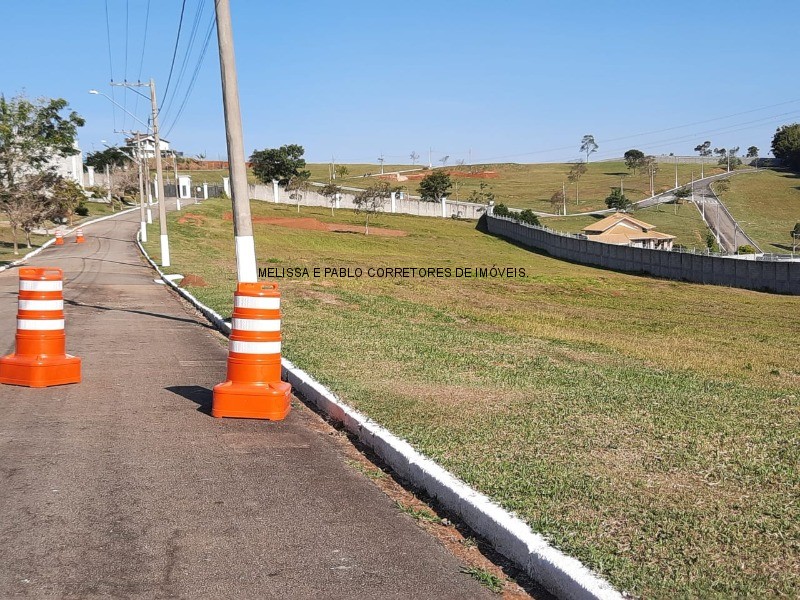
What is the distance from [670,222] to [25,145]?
255 feet

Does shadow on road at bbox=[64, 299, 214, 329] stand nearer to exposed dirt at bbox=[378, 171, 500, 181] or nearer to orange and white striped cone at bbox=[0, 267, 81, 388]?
orange and white striped cone at bbox=[0, 267, 81, 388]

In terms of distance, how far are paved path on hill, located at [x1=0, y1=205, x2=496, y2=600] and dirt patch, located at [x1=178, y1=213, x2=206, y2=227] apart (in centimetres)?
5605

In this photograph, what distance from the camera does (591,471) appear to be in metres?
5.89

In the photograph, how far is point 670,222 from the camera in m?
99.2

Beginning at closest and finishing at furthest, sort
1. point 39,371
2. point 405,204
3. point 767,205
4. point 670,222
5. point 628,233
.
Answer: point 39,371
point 628,233
point 670,222
point 405,204
point 767,205

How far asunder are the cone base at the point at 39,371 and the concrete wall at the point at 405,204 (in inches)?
3731

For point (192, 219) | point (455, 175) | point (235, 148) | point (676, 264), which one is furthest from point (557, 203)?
point (235, 148)

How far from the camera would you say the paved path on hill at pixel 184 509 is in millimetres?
A: 4387

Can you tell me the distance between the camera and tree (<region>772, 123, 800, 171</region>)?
523 feet

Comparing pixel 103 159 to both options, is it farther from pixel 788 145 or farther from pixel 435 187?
pixel 788 145

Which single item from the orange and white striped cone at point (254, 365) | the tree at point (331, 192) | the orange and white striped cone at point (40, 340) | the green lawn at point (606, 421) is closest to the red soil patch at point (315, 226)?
the tree at point (331, 192)

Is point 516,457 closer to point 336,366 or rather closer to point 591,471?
point 591,471

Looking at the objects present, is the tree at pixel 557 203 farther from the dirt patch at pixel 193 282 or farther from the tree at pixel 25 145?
the dirt patch at pixel 193 282

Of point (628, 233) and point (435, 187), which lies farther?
point (435, 187)
